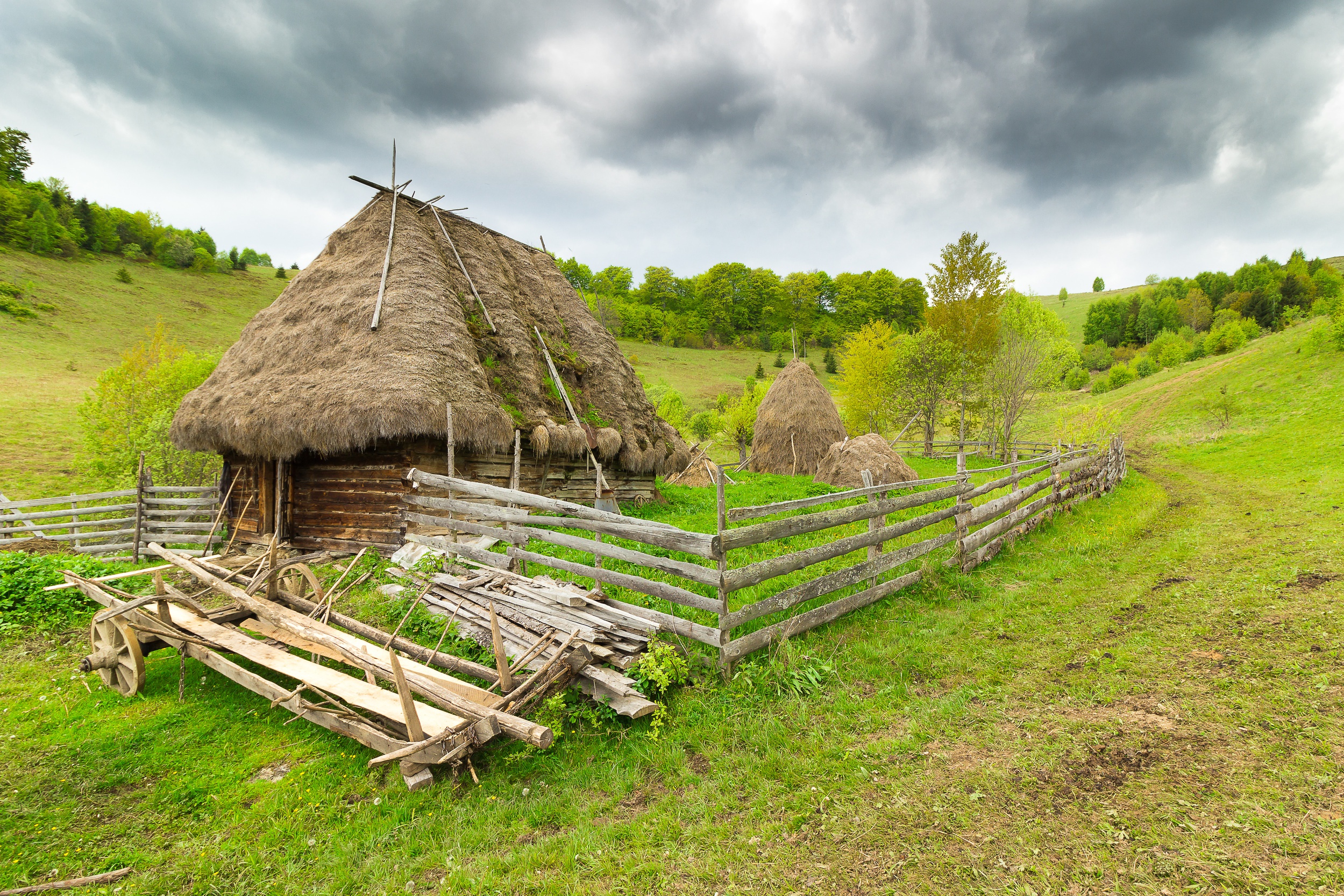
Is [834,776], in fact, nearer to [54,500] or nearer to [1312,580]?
[1312,580]

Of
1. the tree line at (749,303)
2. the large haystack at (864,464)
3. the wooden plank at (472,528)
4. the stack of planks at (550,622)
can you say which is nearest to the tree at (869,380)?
the large haystack at (864,464)

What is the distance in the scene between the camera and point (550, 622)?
504cm

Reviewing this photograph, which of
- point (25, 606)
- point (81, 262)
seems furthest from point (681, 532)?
point (81, 262)

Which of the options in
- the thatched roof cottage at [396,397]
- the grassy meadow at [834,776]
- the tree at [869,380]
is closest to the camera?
the grassy meadow at [834,776]

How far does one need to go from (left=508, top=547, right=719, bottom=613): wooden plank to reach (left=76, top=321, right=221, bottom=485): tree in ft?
50.6

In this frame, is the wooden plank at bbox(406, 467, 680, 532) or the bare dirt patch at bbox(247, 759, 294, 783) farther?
the wooden plank at bbox(406, 467, 680, 532)

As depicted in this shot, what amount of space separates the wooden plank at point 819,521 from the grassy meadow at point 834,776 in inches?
41.2

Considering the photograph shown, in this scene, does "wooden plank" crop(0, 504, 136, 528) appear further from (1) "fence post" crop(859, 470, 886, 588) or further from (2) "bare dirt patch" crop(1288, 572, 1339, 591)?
(2) "bare dirt patch" crop(1288, 572, 1339, 591)

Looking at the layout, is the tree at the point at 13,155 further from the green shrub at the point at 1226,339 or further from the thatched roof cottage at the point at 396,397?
the green shrub at the point at 1226,339

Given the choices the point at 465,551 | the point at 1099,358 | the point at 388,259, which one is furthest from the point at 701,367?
the point at 465,551

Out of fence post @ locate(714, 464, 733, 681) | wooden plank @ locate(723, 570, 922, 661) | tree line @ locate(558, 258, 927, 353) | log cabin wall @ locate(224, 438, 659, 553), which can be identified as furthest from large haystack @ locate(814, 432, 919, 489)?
tree line @ locate(558, 258, 927, 353)

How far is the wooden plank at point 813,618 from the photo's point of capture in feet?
15.6

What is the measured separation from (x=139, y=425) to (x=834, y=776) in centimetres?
2131

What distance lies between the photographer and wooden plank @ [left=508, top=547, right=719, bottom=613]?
4.63m
